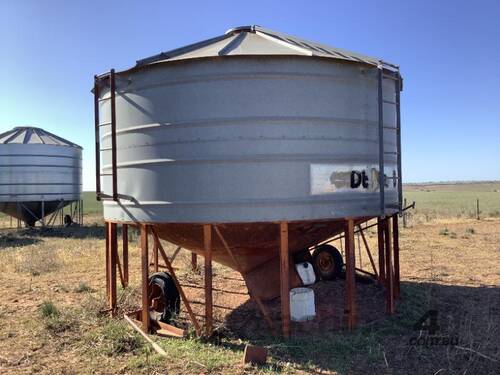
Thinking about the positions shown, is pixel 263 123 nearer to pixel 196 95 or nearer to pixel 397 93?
pixel 196 95

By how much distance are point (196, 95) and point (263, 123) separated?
44.4 inches

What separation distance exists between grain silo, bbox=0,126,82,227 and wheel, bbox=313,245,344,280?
1828cm

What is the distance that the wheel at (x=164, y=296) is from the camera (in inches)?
347

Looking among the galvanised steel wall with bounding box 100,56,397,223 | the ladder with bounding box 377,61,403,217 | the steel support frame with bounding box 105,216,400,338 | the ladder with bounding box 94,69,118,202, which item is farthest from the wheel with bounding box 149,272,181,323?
the ladder with bounding box 377,61,403,217

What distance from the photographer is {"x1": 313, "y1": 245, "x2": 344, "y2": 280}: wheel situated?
1206 cm

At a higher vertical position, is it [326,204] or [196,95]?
[196,95]

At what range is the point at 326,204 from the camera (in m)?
7.58

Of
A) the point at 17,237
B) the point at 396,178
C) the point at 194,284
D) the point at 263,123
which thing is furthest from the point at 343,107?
the point at 17,237

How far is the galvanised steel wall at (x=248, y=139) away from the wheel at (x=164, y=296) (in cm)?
173

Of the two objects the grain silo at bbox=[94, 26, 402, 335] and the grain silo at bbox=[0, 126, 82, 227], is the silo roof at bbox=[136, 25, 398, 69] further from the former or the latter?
the grain silo at bbox=[0, 126, 82, 227]

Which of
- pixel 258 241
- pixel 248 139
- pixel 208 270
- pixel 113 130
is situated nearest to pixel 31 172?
pixel 113 130

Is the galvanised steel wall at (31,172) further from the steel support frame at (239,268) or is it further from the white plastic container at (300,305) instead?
the white plastic container at (300,305)

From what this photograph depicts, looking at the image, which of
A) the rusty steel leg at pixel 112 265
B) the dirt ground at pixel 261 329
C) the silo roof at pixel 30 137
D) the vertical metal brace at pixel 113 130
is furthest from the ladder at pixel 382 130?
the silo roof at pixel 30 137

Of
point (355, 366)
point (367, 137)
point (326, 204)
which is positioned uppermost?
point (367, 137)
